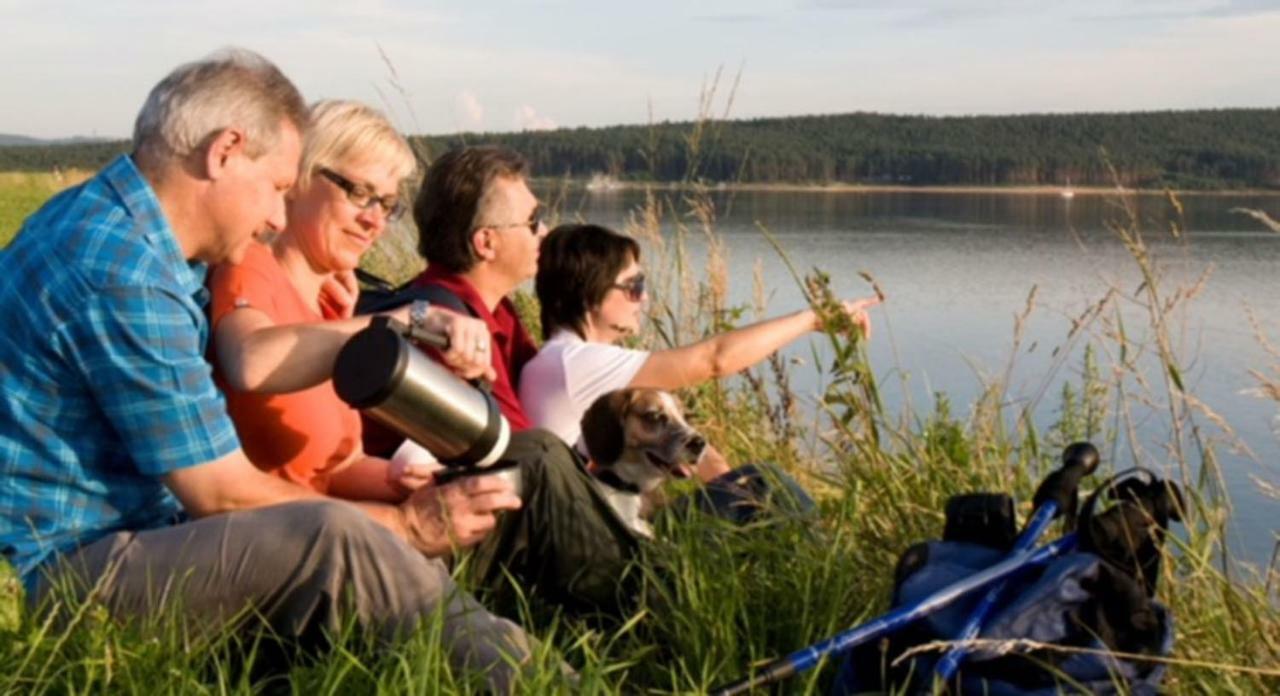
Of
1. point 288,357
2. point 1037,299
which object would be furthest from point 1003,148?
point 288,357

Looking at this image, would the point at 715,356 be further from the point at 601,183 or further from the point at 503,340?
the point at 601,183

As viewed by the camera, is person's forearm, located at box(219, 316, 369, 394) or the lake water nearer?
person's forearm, located at box(219, 316, 369, 394)

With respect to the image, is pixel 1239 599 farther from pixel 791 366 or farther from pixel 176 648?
pixel 791 366

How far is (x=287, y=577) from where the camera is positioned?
2.76 metres

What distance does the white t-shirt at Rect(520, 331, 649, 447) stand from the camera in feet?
14.0

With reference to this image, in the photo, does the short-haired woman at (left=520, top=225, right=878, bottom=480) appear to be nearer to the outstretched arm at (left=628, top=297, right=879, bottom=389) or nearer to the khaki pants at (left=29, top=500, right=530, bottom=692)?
the outstretched arm at (left=628, top=297, right=879, bottom=389)

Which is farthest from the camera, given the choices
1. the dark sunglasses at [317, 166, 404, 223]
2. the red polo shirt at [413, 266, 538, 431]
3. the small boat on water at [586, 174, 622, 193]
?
the small boat on water at [586, 174, 622, 193]

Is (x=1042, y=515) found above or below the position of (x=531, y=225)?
below

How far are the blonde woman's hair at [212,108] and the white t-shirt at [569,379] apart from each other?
1513mm

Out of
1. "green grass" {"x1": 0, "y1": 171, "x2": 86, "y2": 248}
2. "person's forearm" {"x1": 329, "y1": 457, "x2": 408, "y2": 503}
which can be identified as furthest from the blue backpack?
"green grass" {"x1": 0, "y1": 171, "x2": 86, "y2": 248}

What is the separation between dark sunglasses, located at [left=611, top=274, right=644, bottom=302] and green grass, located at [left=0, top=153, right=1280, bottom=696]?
582mm

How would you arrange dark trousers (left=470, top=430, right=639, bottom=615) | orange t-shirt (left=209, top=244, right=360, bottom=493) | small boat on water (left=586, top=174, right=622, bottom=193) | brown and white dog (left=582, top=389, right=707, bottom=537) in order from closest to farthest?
orange t-shirt (left=209, top=244, right=360, bottom=493)
dark trousers (left=470, top=430, right=639, bottom=615)
brown and white dog (left=582, top=389, right=707, bottom=537)
small boat on water (left=586, top=174, right=622, bottom=193)

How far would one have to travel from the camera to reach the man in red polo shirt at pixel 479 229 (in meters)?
4.16

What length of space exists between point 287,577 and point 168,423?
344 mm
